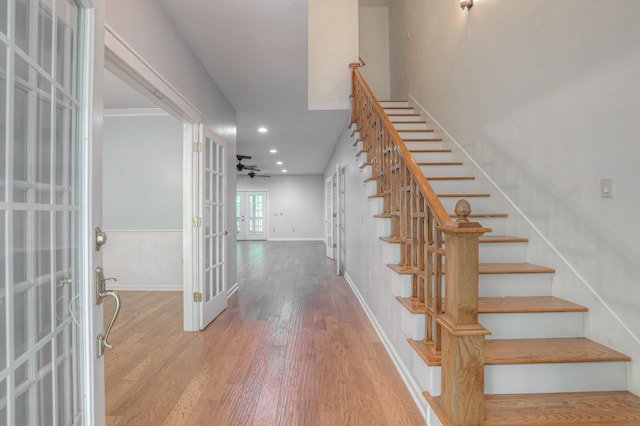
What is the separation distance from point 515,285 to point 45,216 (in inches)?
98.9

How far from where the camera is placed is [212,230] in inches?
141

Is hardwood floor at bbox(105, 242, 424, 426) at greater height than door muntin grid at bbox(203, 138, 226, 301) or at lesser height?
lesser

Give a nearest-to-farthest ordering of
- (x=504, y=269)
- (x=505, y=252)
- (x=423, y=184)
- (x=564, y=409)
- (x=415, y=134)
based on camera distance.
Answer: (x=564, y=409) < (x=423, y=184) < (x=504, y=269) < (x=505, y=252) < (x=415, y=134)

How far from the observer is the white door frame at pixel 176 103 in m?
1.89

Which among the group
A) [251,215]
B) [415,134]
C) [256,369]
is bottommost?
[256,369]

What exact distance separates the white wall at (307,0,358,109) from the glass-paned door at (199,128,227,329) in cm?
150

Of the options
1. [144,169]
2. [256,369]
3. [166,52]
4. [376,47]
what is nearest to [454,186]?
[256,369]

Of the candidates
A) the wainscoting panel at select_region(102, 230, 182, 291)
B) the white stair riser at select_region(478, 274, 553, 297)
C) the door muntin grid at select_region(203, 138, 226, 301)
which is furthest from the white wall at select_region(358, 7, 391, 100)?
the white stair riser at select_region(478, 274, 553, 297)

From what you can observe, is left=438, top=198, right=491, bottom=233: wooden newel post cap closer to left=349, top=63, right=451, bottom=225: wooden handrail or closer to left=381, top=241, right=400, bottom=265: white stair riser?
left=349, top=63, right=451, bottom=225: wooden handrail

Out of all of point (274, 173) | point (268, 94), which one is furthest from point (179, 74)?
point (274, 173)

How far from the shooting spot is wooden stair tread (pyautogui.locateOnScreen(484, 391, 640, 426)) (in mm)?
1454

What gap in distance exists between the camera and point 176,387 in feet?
7.00

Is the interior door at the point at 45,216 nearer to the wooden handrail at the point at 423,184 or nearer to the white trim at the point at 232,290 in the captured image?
the wooden handrail at the point at 423,184

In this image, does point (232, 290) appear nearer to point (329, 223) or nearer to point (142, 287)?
point (142, 287)
